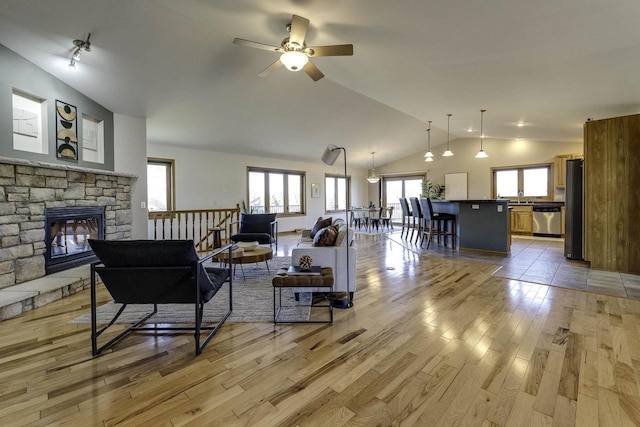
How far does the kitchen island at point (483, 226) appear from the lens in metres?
5.45

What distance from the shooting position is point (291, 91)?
5.18 metres

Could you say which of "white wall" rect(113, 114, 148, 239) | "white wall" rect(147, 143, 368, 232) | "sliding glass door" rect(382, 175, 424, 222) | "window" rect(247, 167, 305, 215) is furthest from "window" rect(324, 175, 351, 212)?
"white wall" rect(113, 114, 148, 239)

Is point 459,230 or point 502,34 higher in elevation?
point 502,34

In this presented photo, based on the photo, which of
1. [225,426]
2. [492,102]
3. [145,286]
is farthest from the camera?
[492,102]

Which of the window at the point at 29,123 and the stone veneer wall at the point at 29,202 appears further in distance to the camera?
the window at the point at 29,123

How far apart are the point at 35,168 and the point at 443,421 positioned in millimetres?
4710

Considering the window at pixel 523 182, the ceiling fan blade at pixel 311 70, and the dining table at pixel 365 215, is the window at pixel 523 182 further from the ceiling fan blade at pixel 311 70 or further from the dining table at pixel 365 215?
the ceiling fan blade at pixel 311 70

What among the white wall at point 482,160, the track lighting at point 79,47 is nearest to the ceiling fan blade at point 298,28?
the track lighting at point 79,47

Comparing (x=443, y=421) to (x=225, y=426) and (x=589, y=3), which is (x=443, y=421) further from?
(x=589, y=3)

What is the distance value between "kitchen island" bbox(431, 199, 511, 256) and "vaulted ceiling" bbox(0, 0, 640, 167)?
5.90 feet

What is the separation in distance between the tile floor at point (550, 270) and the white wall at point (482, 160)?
305cm

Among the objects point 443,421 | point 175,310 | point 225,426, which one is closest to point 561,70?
point 443,421

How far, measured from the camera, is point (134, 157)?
5117mm

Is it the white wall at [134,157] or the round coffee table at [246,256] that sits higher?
the white wall at [134,157]
